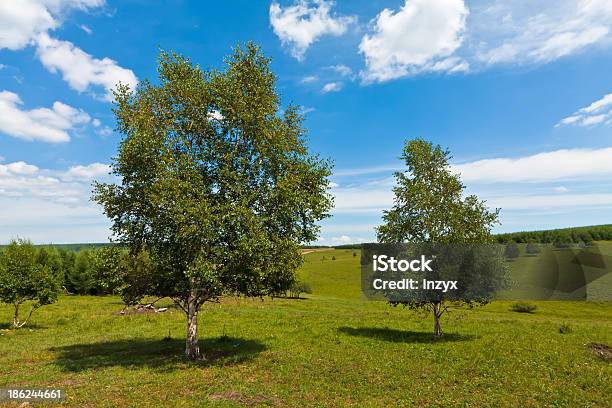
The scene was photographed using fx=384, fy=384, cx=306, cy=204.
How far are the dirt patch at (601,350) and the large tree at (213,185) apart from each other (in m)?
22.1

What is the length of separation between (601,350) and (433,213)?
15.9 metres

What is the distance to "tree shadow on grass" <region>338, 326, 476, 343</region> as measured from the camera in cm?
3316

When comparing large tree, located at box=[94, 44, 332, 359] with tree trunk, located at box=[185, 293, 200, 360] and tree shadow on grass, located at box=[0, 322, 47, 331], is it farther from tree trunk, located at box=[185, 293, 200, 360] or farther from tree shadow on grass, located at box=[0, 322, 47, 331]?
tree shadow on grass, located at box=[0, 322, 47, 331]

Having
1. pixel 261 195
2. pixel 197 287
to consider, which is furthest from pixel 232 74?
pixel 197 287

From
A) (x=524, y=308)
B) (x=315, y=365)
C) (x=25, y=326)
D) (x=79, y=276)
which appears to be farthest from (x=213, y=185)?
(x=79, y=276)

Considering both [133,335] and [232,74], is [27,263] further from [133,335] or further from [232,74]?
[232,74]

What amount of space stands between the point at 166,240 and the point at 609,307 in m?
91.5

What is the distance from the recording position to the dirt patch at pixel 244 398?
61.6ft

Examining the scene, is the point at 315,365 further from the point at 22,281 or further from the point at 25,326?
the point at 25,326

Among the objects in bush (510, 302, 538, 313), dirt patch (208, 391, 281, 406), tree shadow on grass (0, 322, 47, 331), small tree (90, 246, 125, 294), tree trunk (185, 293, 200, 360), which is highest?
small tree (90, 246, 125, 294)

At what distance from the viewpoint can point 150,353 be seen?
1185 inches

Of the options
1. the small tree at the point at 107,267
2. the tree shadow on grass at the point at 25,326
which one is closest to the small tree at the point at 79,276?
the tree shadow on grass at the point at 25,326

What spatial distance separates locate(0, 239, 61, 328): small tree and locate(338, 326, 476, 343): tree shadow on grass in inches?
1429

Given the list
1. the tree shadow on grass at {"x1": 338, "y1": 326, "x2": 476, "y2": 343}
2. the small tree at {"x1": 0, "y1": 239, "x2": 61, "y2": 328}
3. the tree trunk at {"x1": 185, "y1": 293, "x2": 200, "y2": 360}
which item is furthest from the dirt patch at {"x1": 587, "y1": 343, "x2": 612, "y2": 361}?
the small tree at {"x1": 0, "y1": 239, "x2": 61, "y2": 328}
